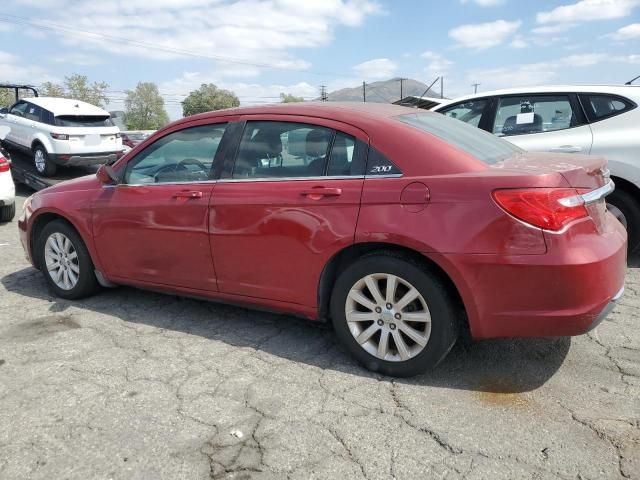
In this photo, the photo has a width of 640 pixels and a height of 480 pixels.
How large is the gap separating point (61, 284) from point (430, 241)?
130 inches

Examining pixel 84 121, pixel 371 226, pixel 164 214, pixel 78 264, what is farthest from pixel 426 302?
pixel 84 121

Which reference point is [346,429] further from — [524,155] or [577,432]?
[524,155]

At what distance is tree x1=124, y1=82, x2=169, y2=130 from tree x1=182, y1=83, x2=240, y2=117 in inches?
556

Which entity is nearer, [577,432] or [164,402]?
[577,432]

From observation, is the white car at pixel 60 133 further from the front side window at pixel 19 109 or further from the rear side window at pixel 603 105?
the rear side window at pixel 603 105

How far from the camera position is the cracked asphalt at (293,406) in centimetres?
236

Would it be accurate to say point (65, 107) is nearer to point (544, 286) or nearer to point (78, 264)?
point (78, 264)

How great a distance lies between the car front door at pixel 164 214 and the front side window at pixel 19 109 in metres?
9.54

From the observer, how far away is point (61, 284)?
14.9 ft

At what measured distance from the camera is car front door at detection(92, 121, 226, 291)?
3.67 metres

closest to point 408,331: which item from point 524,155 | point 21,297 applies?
point 524,155

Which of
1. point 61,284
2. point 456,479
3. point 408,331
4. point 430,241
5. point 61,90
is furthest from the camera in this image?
point 61,90

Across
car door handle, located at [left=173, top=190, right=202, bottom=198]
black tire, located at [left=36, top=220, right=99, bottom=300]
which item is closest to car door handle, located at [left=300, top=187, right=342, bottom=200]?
car door handle, located at [left=173, top=190, right=202, bottom=198]

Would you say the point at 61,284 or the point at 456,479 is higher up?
the point at 61,284
